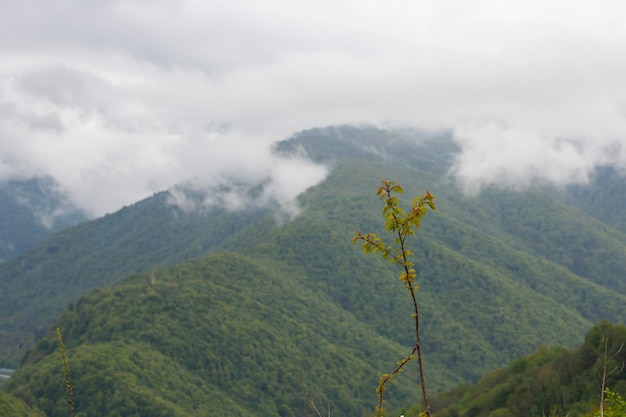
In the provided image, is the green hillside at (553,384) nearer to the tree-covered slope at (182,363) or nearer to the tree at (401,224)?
the tree-covered slope at (182,363)


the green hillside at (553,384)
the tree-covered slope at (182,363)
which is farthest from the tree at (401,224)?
the tree-covered slope at (182,363)

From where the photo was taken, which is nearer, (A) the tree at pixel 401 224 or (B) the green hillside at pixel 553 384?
(A) the tree at pixel 401 224


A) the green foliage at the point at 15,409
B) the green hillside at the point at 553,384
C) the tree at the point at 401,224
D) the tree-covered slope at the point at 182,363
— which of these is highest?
the tree at the point at 401,224

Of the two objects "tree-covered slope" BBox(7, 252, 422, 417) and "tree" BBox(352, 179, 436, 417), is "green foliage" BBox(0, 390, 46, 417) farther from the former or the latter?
"tree" BBox(352, 179, 436, 417)

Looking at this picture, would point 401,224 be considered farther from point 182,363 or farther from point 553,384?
point 182,363

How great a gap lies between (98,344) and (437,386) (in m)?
88.7

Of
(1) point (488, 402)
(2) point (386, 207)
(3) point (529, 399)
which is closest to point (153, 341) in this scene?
(1) point (488, 402)

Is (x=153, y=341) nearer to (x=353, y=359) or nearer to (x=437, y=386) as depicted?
(x=353, y=359)

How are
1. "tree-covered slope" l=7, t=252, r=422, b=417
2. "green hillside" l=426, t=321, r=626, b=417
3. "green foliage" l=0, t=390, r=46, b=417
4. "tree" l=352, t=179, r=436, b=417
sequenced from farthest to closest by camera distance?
"tree-covered slope" l=7, t=252, r=422, b=417, "green foliage" l=0, t=390, r=46, b=417, "green hillside" l=426, t=321, r=626, b=417, "tree" l=352, t=179, r=436, b=417

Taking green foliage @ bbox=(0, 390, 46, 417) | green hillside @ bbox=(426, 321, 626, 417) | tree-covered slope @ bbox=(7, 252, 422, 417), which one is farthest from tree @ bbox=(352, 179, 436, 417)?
tree-covered slope @ bbox=(7, 252, 422, 417)

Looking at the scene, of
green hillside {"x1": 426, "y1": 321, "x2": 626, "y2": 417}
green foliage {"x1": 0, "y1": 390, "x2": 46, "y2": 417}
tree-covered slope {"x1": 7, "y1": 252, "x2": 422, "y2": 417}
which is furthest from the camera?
tree-covered slope {"x1": 7, "y1": 252, "x2": 422, "y2": 417}

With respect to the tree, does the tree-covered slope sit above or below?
below

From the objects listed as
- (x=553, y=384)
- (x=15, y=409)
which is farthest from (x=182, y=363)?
(x=553, y=384)

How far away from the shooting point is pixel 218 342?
180 m
